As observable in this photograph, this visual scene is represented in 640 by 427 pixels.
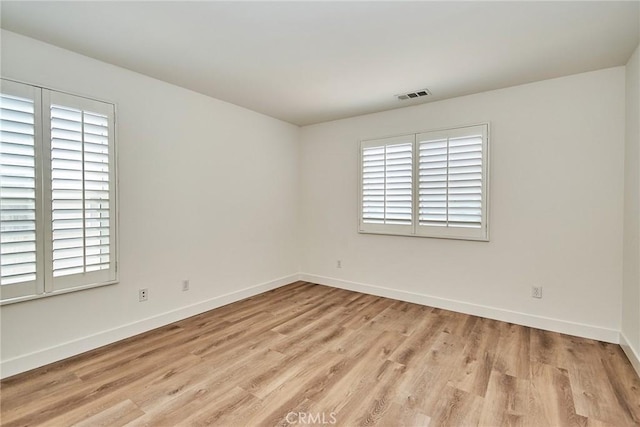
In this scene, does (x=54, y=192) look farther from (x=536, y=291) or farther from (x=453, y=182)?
(x=536, y=291)

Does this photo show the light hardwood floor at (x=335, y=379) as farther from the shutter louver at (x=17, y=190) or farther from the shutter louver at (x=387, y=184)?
the shutter louver at (x=387, y=184)

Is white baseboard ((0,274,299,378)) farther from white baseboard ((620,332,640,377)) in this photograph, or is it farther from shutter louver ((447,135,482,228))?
white baseboard ((620,332,640,377))

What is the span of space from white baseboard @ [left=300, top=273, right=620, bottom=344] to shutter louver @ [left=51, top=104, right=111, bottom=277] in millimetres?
2986

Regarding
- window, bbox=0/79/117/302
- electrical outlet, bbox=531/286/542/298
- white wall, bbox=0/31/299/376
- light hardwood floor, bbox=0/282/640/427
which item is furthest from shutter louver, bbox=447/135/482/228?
window, bbox=0/79/117/302

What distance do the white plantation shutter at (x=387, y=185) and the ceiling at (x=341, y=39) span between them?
86 cm

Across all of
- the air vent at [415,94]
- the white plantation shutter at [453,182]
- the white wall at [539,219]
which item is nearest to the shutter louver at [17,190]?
the air vent at [415,94]

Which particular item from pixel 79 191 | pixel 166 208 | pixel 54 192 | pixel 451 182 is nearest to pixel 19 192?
pixel 54 192

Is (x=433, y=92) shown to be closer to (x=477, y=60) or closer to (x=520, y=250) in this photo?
(x=477, y=60)

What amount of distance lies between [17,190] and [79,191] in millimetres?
362

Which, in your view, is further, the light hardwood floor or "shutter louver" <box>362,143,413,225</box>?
"shutter louver" <box>362,143,413,225</box>

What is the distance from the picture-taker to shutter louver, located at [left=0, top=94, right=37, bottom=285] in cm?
211

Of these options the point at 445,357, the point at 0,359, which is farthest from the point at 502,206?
the point at 0,359

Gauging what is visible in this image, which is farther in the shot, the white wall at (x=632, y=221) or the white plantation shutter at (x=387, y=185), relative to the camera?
the white plantation shutter at (x=387, y=185)

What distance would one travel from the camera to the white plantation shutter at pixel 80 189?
2.34 metres
